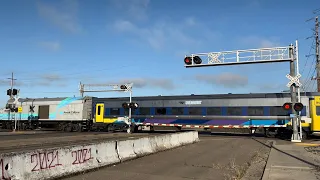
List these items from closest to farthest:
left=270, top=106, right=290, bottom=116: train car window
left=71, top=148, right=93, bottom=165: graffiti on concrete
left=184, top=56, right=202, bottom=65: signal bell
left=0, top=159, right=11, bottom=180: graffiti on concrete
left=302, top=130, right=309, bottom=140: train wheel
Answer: left=0, top=159, right=11, bottom=180: graffiti on concrete
left=71, top=148, right=93, bottom=165: graffiti on concrete
left=184, top=56, right=202, bottom=65: signal bell
left=302, top=130, right=309, bottom=140: train wheel
left=270, top=106, right=290, bottom=116: train car window

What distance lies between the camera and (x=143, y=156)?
516 inches

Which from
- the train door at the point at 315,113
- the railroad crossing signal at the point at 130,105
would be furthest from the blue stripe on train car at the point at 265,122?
the railroad crossing signal at the point at 130,105

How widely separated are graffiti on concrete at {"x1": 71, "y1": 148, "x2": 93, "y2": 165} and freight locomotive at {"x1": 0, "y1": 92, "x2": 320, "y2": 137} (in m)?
20.8

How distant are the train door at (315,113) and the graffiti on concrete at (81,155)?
21.0 meters

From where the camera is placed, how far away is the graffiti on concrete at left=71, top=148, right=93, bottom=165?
29.6 feet

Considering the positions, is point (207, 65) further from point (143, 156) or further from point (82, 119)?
point (82, 119)

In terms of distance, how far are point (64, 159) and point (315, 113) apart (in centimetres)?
2241

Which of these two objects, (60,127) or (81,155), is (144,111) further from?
(81,155)

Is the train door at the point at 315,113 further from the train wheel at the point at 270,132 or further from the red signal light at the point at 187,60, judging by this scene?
the red signal light at the point at 187,60

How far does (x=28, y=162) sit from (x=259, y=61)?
1962 centimetres

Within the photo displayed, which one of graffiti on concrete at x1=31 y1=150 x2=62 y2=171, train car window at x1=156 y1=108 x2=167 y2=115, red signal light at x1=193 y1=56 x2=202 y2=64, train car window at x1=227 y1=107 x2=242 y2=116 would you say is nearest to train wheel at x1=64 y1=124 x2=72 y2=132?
train car window at x1=156 y1=108 x2=167 y2=115

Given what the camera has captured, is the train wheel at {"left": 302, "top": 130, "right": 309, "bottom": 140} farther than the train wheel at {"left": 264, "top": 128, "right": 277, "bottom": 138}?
No

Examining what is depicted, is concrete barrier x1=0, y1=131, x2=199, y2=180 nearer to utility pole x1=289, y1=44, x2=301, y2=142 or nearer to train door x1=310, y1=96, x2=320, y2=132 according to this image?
utility pole x1=289, y1=44, x2=301, y2=142

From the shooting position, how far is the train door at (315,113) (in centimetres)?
2498
